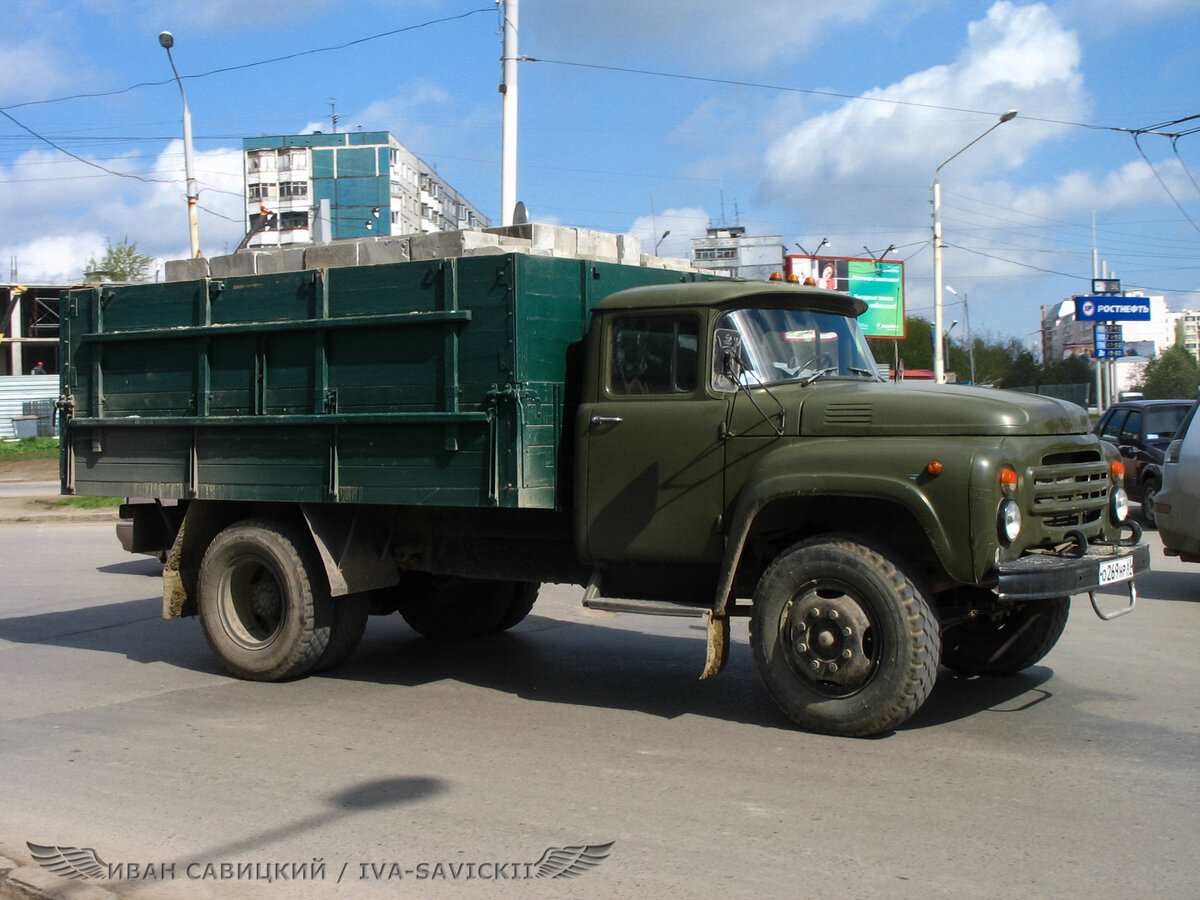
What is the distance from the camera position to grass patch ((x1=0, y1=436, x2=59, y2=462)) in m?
38.6

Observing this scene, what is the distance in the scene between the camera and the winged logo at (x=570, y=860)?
13.7ft

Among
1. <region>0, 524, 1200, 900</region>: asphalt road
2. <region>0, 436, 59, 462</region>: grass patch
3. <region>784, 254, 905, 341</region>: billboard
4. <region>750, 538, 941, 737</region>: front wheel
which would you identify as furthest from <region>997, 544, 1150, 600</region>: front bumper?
<region>784, 254, 905, 341</region>: billboard

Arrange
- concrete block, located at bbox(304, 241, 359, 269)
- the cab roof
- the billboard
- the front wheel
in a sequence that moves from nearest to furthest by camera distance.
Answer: the front wheel, the cab roof, concrete block, located at bbox(304, 241, 359, 269), the billboard

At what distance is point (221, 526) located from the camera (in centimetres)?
830

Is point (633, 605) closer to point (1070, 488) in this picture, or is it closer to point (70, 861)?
point (1070, 488)

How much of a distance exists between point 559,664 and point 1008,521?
365 cm

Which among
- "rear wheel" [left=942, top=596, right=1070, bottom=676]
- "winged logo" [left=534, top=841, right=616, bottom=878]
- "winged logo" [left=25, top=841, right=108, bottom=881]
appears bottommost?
"winged logo" [left=25, top=841, right=108, bottom=881]

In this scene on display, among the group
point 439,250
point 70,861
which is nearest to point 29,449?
point 439,250

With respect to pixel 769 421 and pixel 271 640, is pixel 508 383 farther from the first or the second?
pixel 271 640

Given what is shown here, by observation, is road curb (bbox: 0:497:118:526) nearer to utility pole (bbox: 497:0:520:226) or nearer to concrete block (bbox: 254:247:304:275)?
utility pole (bbox: 497:0:520:226)

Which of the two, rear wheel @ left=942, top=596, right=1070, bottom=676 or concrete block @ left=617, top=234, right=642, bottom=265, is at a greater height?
concrete block @ left=617, top=234, right=642, bottom=265

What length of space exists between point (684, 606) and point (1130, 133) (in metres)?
21.6

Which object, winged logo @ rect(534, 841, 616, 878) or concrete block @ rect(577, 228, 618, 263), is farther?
concrete block @ rect(577, 228, 618, 263)

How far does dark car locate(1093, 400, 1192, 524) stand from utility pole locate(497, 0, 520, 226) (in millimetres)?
9228
